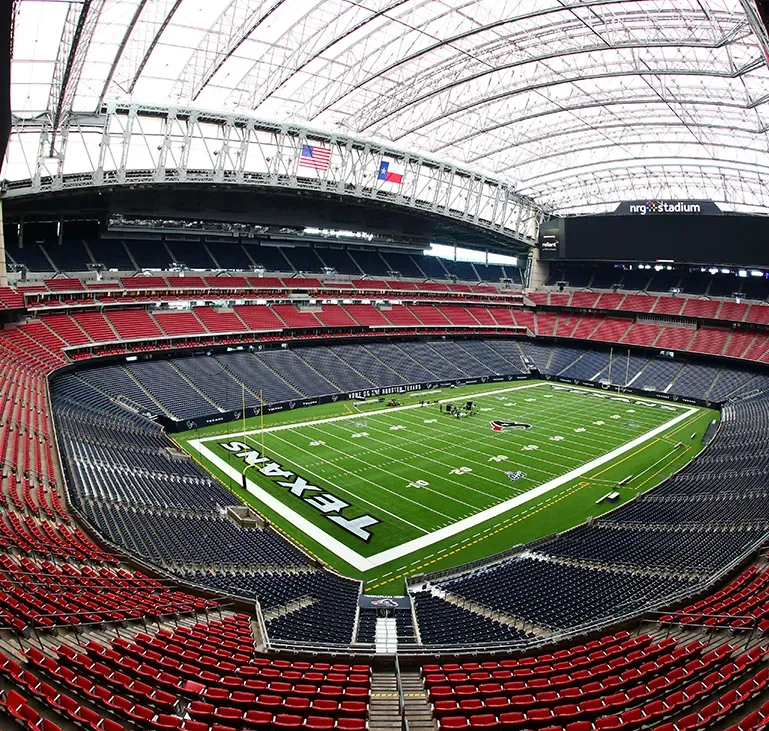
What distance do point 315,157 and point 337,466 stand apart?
27487mm

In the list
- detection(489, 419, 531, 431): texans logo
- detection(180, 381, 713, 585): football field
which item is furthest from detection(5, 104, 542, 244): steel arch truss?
detection(489, 419, 531, 431): texans logo

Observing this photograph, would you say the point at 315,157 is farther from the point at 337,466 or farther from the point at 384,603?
the point at 384,603

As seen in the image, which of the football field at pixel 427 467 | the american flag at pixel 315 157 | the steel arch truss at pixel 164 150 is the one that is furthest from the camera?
the american flag at pixel 315 157

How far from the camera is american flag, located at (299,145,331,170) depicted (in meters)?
47.4

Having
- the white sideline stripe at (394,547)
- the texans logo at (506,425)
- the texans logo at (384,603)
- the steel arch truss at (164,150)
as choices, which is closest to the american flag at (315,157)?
the steel arch truss at (164,150)

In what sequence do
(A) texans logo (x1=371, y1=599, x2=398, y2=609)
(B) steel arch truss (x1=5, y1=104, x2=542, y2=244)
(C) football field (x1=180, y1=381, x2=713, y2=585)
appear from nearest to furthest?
1. (A) texans logo (x1=371, y1=599, x2=398, y2=609)
2. (C) football field (x1=180, y1=381, x2=713, y2=585)
3. (B) steel arch truss (x1=5, y1=104, x2=542, y2=244)

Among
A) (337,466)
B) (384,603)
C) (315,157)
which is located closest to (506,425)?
(337,466)

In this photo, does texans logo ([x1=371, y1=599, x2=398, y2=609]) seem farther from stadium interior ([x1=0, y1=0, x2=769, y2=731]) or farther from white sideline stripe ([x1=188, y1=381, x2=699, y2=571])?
white sideline stripe ([x1=188, y1=381, x2=699, y2=571])

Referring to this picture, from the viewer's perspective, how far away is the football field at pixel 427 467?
992 inches

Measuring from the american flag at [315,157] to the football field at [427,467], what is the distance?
799 inches

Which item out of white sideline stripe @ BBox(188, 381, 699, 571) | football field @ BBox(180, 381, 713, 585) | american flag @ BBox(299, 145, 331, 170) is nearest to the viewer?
white sideline stripe @ BBox(188, 381, 699, 571)

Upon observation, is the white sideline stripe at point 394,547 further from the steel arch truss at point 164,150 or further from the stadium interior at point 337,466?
the steel arch truss at point 164,150

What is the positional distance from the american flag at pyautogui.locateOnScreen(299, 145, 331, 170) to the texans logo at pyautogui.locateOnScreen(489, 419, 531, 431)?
25.6m

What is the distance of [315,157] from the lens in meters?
48.0
